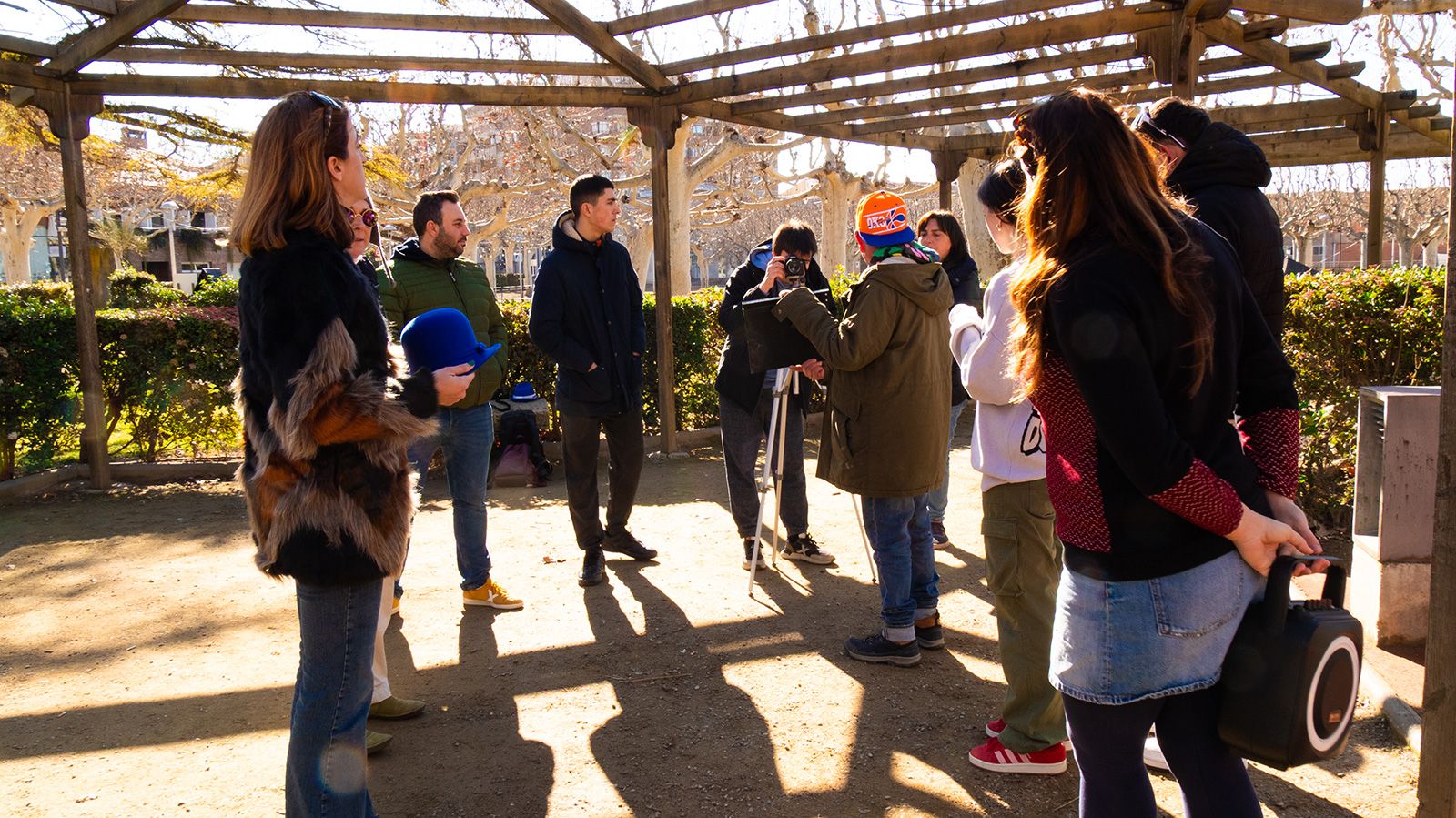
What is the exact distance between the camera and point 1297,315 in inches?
234

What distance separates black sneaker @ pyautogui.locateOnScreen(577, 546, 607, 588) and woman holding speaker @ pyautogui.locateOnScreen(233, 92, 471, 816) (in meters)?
2.91

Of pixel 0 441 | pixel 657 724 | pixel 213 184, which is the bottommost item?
pixel 657 724

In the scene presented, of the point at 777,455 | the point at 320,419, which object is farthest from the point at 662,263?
the point at 320,419

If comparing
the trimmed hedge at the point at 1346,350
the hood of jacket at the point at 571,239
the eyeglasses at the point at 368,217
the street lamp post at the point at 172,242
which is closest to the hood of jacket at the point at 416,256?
the hood of jacket at the point at 571,239

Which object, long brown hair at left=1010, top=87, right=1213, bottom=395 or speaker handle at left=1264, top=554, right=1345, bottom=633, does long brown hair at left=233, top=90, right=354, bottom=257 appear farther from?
speaker handle at left=1264, top=554, right=1345, bottom=633

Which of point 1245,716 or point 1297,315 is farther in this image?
point 1297,315

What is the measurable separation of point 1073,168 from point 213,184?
14.1 metres

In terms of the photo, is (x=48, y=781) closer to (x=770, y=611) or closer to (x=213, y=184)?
(x=770, y=611)

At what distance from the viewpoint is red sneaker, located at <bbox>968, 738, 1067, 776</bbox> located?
10.5 ft

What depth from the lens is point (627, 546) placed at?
5.80 meters

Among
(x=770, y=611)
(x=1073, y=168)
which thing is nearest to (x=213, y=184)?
(x=770, y=611)

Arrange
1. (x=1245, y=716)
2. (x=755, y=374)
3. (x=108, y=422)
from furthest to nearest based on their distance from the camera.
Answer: (x=108, y=422) → (x=755, y=374) → (x=1245, y=716)

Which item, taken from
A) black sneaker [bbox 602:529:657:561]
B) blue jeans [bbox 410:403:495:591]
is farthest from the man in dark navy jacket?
blue jeans [bbox 410:403:495:591]

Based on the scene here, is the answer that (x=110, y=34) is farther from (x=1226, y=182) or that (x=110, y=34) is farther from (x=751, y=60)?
(x=1226, y=182)
